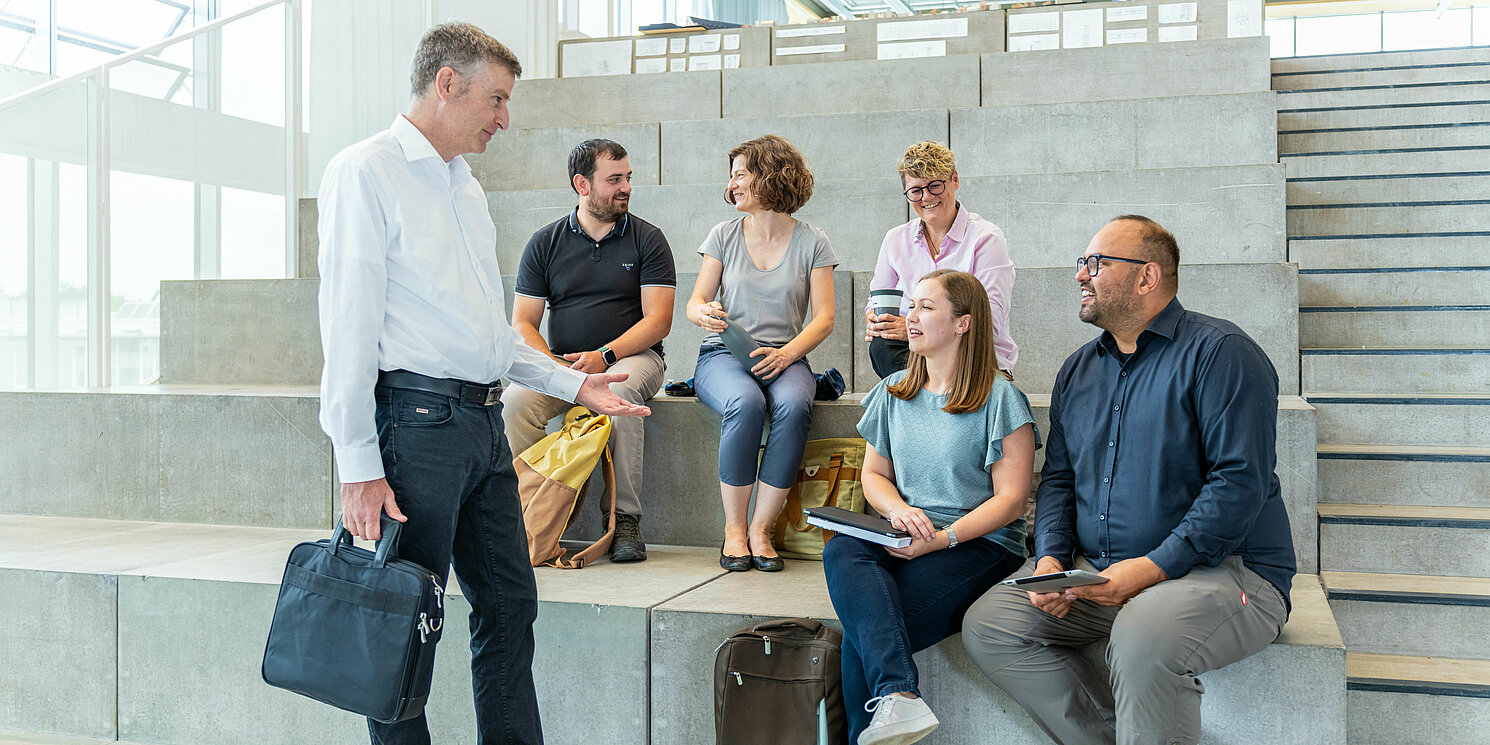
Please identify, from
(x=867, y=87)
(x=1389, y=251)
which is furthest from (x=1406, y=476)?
(x=867, y=87)

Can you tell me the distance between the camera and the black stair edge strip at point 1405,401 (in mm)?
3152

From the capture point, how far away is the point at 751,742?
7.13ft

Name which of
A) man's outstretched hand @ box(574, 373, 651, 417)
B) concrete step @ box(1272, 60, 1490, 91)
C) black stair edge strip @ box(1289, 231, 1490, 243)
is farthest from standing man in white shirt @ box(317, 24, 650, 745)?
concrete step @ box(1272, 60, 1490, 91)

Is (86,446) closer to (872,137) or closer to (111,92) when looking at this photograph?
(111,92)

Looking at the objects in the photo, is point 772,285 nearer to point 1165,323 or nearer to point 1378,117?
point 1165,323

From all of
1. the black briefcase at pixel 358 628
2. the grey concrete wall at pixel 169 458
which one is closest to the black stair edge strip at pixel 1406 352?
the black briefcase at pixel 358 628

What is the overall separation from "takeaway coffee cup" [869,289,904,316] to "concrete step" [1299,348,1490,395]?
142 centimetres

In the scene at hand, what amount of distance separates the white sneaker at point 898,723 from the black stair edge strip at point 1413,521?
1454mm

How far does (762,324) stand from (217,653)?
1.65 meters

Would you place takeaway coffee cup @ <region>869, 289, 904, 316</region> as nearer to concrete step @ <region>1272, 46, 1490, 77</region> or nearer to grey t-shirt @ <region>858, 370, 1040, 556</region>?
grey t-shirt @ <region>858, 370, 1040, 556</region>

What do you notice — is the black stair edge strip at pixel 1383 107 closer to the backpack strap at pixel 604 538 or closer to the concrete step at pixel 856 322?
the concrete step at pixel 856 322

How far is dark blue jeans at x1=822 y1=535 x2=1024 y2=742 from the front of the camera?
2.08 m

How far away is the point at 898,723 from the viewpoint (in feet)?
6.51

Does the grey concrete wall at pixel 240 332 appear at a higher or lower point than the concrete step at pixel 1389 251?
lower
